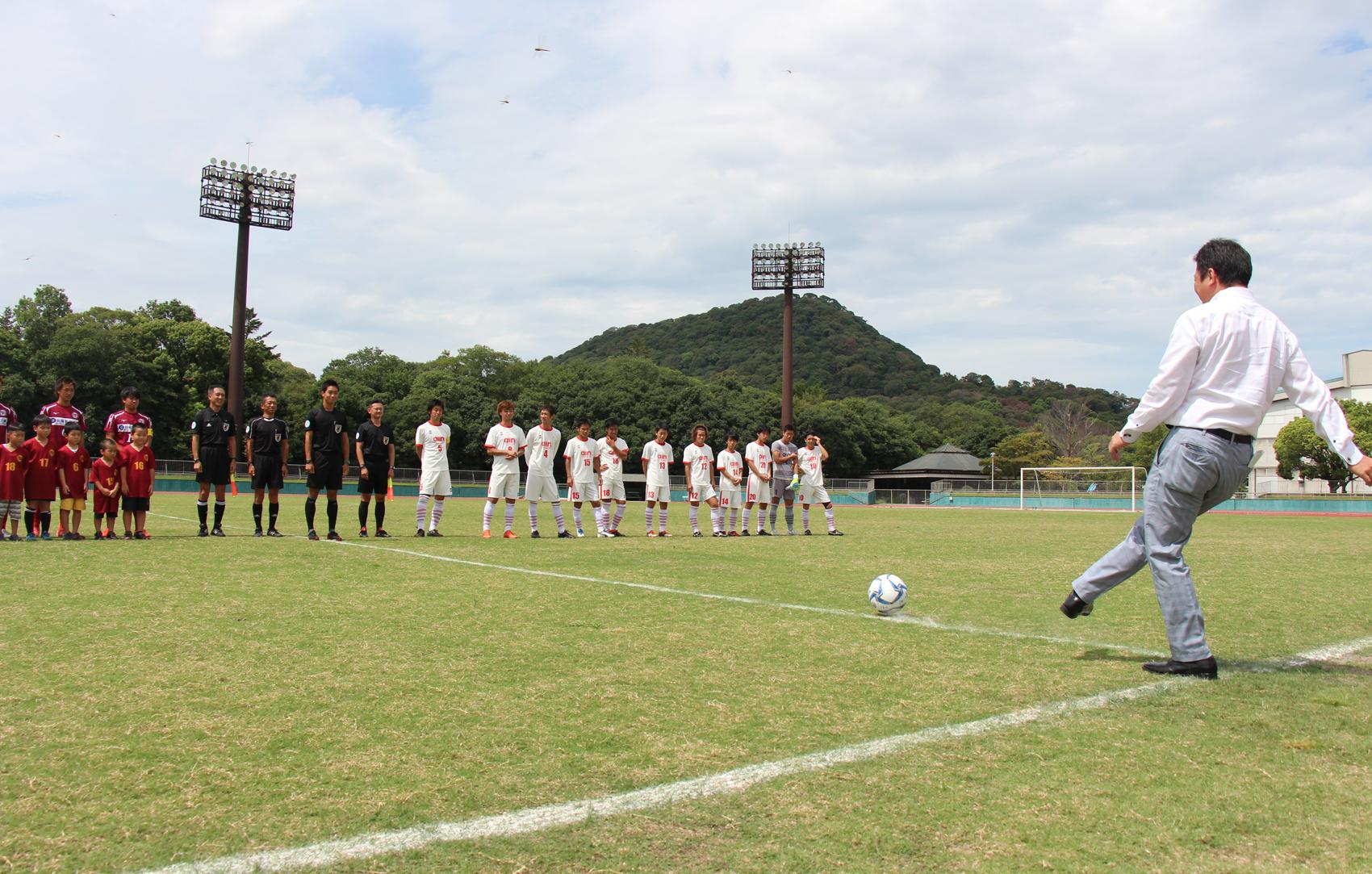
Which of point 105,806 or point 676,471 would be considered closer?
point 105,806

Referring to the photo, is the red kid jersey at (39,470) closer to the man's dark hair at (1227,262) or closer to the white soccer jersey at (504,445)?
the white soccer jersey at (504,445)

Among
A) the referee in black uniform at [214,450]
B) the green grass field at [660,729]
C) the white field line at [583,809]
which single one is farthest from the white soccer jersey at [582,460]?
the white field line at [583,809]

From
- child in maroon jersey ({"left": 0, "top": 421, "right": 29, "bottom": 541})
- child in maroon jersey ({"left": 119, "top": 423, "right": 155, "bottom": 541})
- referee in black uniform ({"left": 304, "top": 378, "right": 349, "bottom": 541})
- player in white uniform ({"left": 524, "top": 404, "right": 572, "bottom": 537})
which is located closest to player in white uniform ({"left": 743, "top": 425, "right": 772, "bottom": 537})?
player in white uniform ({"left": 524, "top": 404, "right": 572, "bottom": 537})

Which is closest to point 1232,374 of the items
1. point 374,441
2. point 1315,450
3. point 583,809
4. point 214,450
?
point 583,809

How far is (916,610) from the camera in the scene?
639cm

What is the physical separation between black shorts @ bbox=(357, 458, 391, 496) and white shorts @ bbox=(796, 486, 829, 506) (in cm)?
717

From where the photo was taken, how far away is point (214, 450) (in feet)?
40.3

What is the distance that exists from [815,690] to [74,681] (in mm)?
3121

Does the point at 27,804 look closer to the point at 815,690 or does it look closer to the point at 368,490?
the point at 815,690

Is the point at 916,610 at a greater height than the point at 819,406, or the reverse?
the point at 819,406

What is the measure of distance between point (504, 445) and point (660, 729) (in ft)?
36.1

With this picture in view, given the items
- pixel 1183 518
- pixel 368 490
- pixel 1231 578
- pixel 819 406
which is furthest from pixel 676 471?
pixel 1183 518

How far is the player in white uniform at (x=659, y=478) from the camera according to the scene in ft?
51.8

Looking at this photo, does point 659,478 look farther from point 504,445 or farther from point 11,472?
point 11,472
